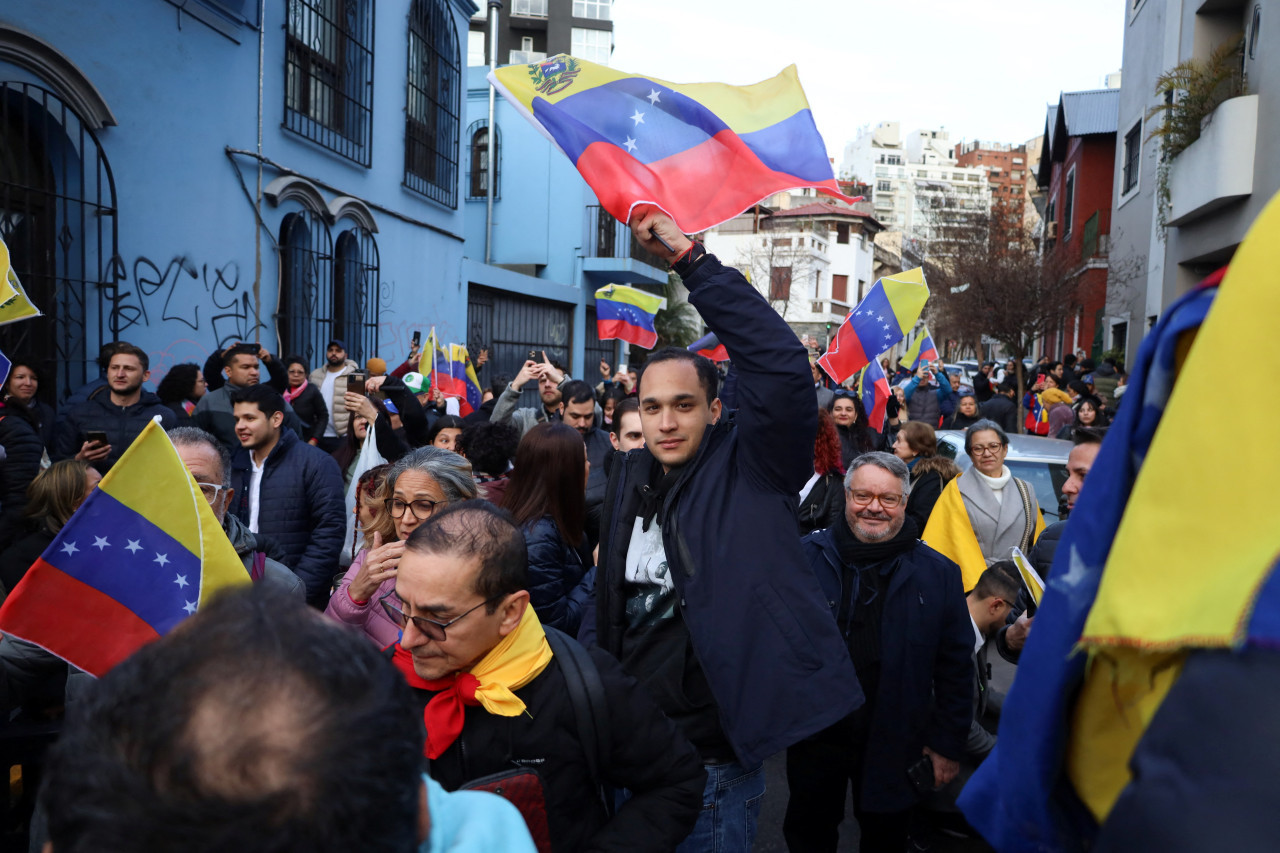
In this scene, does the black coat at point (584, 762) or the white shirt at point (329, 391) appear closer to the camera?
the black coat at point (584, 762)

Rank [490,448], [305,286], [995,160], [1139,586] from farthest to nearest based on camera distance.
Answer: [995,160] → [305,286] → [490,448] → [1139,586]

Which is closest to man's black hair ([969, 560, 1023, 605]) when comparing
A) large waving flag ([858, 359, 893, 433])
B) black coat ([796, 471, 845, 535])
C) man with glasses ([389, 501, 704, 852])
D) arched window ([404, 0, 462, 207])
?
black coat ([796, 471, 845, 535])

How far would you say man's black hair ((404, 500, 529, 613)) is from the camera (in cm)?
206

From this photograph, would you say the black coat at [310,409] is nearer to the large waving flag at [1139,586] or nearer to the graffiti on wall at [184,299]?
the graffiti on wall at [184,299]

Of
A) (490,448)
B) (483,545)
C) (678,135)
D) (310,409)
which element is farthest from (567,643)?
(310,409)

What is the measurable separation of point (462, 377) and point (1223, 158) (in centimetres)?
921

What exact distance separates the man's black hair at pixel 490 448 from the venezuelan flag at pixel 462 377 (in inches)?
213

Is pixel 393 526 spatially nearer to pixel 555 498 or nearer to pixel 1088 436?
pixel 555 498

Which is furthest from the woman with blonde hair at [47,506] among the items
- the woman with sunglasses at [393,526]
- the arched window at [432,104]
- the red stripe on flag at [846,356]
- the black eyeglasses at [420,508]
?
the arched window at [432,104]

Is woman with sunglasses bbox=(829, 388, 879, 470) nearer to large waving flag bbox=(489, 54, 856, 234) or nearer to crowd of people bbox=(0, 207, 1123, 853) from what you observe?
crowd of people bbox=(0, 207, 1123, 853)

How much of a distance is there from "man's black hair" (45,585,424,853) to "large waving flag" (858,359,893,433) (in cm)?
900

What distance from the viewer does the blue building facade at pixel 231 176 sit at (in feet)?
24.4

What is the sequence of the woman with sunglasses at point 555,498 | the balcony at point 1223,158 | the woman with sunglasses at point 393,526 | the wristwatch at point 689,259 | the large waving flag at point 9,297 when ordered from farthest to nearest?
the balcony at point 1223,158
the large waving flag at point 9,297
the woman with sunglasses at point 555,498
the woman with sunglasses at point 393,526
the wristwatch at point 689,259

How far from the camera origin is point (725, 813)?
8.57 ft
